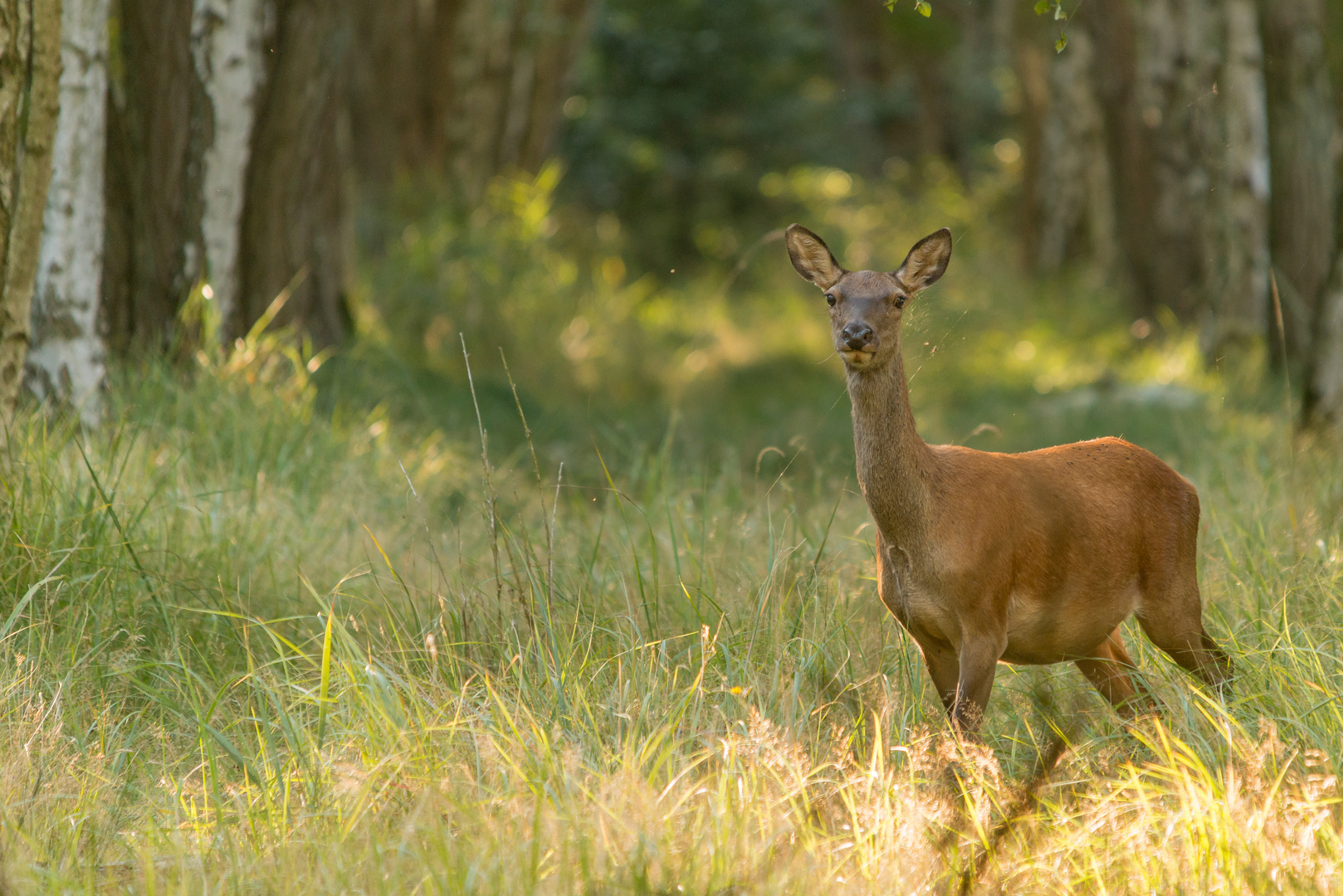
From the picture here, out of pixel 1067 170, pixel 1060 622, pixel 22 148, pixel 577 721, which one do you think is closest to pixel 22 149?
pixel 22 148

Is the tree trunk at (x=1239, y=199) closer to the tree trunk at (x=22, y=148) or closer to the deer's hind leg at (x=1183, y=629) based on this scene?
the deer's hind leg at (x=1183, y=629)

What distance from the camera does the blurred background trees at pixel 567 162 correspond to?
25.1ft

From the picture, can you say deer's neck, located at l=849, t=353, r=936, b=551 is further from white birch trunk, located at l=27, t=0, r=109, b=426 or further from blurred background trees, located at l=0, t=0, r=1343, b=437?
white birch trunk, located at l=27, t=0, r=109, b=426

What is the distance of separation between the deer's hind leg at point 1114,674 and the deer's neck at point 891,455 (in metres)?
0.84

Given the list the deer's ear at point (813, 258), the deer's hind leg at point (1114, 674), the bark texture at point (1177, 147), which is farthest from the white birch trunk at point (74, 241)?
the bark texture at point (1177, 147)

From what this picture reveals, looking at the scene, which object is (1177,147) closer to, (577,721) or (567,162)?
(577,721)

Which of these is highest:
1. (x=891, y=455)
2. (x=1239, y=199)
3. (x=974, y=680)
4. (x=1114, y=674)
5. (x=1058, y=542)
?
(x=1239, y=199)

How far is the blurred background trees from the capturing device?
765 cm

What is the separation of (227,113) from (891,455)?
5.59 metres

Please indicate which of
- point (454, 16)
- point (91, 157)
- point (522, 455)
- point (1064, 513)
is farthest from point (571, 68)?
point (1064, 513)

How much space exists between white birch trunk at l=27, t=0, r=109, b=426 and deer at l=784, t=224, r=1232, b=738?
12.1 feet

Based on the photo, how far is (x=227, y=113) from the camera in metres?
8.20

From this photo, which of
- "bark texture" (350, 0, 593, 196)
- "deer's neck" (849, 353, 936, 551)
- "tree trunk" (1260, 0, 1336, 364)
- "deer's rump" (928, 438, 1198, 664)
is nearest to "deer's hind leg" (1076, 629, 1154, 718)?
"deer's rump" (928, 438, 1198, 664)

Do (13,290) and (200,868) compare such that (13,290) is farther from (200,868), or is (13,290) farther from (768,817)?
(768,817)
